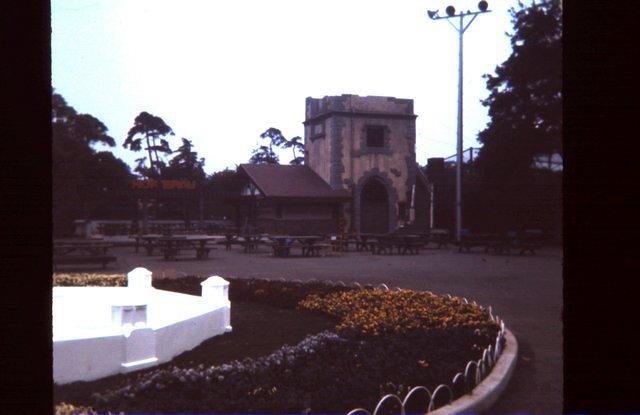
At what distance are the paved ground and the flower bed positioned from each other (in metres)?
0.62

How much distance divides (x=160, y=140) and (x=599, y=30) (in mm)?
35889

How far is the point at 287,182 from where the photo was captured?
30.4 metres

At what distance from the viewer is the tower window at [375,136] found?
1278 inches

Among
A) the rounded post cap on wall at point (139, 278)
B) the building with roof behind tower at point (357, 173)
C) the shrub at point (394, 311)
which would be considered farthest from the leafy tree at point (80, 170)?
the shrub at point (394, 311)

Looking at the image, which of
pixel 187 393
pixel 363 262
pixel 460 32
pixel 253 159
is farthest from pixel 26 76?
pixel 253 159

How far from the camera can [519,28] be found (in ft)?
90.1

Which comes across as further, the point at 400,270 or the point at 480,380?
the point at 400,270

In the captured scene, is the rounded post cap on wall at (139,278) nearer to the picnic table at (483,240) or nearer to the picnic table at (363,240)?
the picnic table at (363,240)

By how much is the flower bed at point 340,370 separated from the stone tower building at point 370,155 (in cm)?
2303

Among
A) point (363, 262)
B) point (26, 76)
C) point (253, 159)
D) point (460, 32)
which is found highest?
point (460, 32)

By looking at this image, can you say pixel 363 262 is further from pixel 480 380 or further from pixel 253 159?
pixel 253 159

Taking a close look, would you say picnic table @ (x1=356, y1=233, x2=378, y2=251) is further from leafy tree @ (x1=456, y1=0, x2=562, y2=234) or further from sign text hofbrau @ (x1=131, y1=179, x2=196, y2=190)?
sign text hofbrau @ (x1=131, y1=179, x2=196, y2=190)

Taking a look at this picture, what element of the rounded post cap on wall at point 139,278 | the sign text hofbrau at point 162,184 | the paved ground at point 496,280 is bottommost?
the paved ground at point 496,280

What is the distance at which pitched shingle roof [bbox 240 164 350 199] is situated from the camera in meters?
29.3
